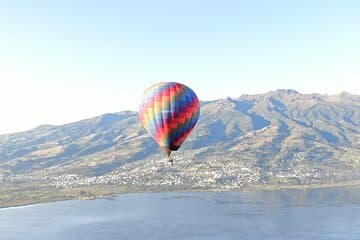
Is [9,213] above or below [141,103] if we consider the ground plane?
below

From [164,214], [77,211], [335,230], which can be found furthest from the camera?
[77,211]

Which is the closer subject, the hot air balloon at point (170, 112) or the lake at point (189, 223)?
the hot air balloon at point (170, 112)

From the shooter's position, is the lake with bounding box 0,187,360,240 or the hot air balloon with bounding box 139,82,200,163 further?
the lake with bounding box 0,187,360,240

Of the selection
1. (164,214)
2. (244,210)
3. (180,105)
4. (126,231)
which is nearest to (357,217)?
(244,210)

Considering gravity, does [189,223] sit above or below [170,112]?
below

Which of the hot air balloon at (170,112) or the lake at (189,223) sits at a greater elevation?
the hot air balloon at (170,112)

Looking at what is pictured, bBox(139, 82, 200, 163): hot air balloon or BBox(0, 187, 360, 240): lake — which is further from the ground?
BBox(139, 82, 200, 163): hot air balloon

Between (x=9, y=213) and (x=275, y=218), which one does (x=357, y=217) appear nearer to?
(x=275, y=218)

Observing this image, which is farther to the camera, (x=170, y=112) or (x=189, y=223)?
(x=189, y=223)
